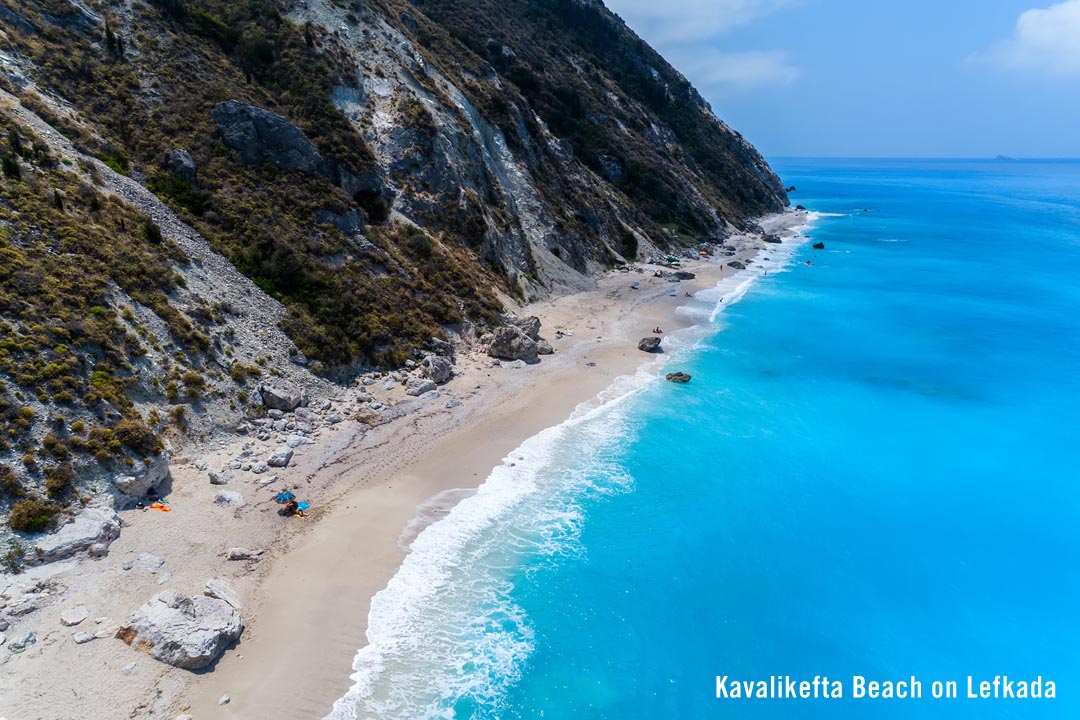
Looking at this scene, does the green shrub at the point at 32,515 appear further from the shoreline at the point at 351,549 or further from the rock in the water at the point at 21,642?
the shoreline at the point at 351,549

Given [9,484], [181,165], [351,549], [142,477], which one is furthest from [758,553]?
[181,165]

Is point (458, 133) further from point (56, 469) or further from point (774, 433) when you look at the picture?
point (56, 469)

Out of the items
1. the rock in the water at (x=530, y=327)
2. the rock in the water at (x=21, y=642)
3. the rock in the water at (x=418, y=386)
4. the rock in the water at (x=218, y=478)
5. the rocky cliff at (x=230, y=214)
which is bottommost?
the rock in the water at (x=21, y=642)

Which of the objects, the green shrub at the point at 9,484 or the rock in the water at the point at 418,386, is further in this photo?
the rock in the water at the point at 418,386

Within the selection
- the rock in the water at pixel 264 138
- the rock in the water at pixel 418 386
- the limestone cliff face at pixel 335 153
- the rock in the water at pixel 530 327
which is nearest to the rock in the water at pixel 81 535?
the limestone cliff face at pixel 335 153

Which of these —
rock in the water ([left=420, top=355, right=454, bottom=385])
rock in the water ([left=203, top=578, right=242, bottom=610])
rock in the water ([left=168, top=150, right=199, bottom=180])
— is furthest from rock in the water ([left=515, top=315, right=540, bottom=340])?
rock in the water ([left=203, top=578, right=242, bottom=610])

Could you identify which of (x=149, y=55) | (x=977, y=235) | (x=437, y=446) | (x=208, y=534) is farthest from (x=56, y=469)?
(x=977, y=235)

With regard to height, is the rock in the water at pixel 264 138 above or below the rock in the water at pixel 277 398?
above
